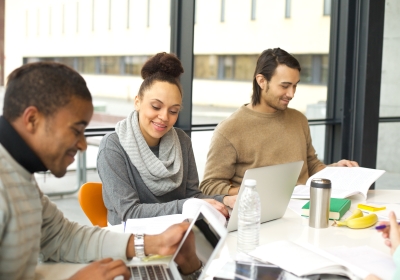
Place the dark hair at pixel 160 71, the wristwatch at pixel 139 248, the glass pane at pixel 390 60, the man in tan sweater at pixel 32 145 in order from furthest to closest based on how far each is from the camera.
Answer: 1. the glass pane at pixel 390 60
2. the dark hair at pixel 160 71
3. the wristwatch at pixel 139 248
4. the man in tan sweater at pixel 32 145

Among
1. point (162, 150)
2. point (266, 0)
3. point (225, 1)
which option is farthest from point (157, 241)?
point (266, 0)

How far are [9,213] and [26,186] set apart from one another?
0.27 ft

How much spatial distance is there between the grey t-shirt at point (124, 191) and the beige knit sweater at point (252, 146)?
36cm

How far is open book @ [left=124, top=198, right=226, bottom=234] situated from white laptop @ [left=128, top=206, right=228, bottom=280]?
0.76ft

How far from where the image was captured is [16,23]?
3.23m

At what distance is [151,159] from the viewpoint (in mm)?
2131

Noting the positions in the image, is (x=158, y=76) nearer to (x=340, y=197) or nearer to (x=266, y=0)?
(x=340, y=197)

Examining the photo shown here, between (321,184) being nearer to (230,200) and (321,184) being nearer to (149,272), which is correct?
(230,200)

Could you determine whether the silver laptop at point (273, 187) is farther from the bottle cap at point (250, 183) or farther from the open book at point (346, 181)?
the open book at point (346, 181)

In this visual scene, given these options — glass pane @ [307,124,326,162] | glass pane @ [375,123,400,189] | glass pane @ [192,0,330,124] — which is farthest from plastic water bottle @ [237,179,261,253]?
glass pane @ [375,123,400,189]

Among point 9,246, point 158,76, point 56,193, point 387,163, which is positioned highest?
point 158,76

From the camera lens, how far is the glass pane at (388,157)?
187 inches

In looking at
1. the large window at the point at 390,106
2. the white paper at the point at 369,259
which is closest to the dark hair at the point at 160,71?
the white paper at the point at 369,259

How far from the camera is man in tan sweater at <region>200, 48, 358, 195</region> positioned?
2.63 metres
